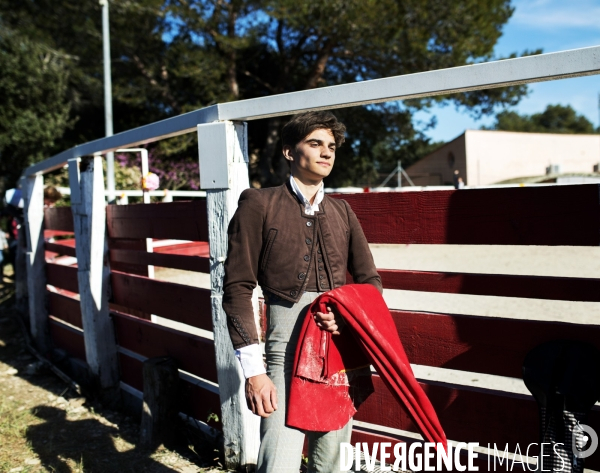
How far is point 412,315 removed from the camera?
2781 millimetres

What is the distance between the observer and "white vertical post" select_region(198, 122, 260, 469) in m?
3.10

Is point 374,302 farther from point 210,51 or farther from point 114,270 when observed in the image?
point 210,51

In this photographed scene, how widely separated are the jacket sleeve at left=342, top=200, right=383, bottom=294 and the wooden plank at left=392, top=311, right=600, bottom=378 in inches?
19.1

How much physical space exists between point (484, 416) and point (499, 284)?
582 millimetres

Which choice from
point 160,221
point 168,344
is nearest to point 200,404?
point 168,344

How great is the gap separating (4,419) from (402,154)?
28.0m

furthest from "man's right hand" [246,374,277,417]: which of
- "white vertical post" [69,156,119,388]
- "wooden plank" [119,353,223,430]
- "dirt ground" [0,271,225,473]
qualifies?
"white vertical post" [69,156,119,388]

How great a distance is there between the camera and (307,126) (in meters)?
2.20

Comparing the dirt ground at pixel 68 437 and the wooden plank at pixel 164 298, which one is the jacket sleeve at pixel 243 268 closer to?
the wooden plank at pixel 164 298

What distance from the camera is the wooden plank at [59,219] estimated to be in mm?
5598

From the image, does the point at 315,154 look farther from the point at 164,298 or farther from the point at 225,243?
the point at 164,298

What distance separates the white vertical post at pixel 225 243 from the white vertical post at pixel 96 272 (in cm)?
176

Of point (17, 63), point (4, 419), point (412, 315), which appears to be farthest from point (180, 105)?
point (412, 315)

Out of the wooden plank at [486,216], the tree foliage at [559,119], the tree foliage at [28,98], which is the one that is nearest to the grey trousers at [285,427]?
the wooden plank at [486,216]
